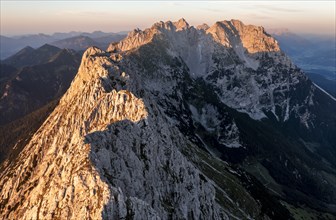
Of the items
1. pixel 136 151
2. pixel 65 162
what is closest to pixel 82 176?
pixel 65 162

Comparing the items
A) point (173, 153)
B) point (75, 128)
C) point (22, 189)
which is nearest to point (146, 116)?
point (173, 153)

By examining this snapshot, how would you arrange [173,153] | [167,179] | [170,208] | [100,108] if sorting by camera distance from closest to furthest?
[170,208] < [167,179] < [173,153] < [100,108]

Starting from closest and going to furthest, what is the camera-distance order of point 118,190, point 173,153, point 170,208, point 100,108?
point 118,190
point 170,208
point 173,153
point 100,108

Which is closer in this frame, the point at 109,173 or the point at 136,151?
the point at 109,173

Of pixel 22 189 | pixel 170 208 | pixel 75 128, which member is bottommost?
pixel 22 189

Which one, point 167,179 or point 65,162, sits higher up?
point 65,162

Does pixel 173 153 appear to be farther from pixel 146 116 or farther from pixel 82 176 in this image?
pixel 82 176

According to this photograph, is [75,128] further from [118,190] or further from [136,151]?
[118,190]

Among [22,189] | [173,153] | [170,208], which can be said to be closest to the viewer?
[170,208]

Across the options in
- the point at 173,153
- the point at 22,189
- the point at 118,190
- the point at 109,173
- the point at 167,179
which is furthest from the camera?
the point at 22,189
